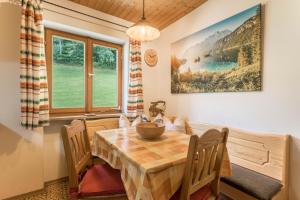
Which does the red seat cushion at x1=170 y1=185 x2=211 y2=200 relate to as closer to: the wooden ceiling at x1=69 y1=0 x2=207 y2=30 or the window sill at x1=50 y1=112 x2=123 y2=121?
the window sill at x1=50 y1=112 x2=123 y2=121

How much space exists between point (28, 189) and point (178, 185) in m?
1.86

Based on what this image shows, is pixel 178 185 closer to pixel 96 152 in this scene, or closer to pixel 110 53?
pixel 96 152

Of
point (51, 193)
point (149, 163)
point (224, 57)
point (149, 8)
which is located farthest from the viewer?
point (149, 8)

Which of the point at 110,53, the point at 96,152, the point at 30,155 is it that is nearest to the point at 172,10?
the point at 110,53

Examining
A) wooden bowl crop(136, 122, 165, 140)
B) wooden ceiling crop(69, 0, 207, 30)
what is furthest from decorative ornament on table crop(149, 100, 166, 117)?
wooden bowl crop(136, 122, 165, 140)

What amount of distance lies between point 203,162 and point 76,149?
0.99 meters

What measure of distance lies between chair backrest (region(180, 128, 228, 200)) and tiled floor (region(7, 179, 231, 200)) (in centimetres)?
90

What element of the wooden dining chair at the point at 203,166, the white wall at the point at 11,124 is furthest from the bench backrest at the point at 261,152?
the white wall at the point at 11,124

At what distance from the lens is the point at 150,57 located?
10.2 ft

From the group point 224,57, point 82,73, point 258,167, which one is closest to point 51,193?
point 82,73

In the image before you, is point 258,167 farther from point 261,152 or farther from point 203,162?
point 203,162

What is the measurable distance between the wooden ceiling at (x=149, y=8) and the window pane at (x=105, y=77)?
0.59m

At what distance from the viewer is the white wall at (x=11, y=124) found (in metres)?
1.79

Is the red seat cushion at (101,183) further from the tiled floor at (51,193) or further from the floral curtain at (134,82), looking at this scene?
the floral curtain at (134,82)
